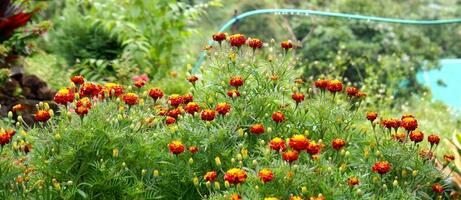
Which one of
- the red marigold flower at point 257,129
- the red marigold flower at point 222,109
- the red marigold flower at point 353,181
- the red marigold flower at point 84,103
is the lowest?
the red marigold flower at point 257,129

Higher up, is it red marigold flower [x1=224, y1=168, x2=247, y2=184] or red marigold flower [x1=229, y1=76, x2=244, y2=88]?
red marigold flower [x1=229, y1=76, x2=244, y2=88]

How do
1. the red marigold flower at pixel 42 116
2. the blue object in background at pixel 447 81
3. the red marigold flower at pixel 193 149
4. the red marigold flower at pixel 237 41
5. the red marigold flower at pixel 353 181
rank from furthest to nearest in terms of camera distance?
the blue object in background at pixel 447 81, the red marigold flower at pixel 237 41, the red marigold flower at pixel 193 149, the red marigold flower at pixel 42 116, the red marigold flower at pixel 353 181

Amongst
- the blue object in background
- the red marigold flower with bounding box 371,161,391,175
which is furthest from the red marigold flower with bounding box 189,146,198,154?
the blue object in background

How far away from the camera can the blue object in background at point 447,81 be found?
402 inches

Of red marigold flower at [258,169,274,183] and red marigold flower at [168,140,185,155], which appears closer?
red marigold flower at [258,169,274,183]

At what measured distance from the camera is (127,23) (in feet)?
19.9

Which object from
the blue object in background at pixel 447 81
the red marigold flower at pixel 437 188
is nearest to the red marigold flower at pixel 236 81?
the red marigold flower at pixel 437 188

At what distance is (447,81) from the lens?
10.3 meters

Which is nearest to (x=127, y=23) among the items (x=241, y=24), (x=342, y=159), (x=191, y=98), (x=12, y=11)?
(x=12, y=11)

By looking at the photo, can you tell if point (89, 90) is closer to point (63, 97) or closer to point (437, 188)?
point (63, 97)

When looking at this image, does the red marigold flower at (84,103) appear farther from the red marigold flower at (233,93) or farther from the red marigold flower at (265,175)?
the red marigold flower at (265,175)

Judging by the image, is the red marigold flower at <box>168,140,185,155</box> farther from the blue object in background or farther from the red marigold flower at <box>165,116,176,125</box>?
the blue object in background

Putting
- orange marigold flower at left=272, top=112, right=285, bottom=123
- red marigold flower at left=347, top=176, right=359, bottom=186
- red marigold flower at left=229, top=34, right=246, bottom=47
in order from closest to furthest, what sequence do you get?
red marigold flower at left=347, top=176, right=359, bottom=186, orange marigold flower at left=272, top=112, right=285, bottom=123, red marigold flower at left=229, top=34, right=246, bottom=47

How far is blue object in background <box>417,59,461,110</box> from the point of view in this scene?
10211 mm
